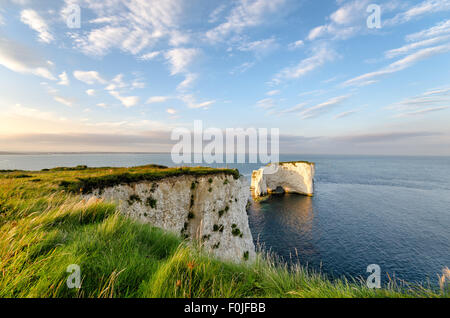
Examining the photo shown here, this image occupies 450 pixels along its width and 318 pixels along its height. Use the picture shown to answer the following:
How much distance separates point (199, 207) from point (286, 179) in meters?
69.2

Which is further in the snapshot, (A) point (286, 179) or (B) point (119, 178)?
(A) point (286, 179)

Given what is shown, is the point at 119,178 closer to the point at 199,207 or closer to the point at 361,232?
the point at 199,207

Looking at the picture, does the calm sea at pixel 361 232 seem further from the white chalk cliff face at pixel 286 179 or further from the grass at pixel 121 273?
the grass at pixel 121 273

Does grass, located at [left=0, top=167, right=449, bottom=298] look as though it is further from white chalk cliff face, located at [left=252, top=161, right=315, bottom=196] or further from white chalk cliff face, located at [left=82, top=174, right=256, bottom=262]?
white chalk cliff face, located at [left=252, top=161, right=315, bottom=196]

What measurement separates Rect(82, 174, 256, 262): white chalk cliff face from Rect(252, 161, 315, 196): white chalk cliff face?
170 ft

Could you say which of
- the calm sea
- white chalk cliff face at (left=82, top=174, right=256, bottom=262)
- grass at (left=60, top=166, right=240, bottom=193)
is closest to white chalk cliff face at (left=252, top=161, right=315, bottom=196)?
the calm sea

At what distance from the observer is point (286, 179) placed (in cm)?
8025

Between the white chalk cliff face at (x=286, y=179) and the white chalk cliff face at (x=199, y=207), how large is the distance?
170 feet

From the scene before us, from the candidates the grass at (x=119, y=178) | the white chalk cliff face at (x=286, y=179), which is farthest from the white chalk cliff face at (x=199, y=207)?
the white chalk cliff face at (x=286, y=179)

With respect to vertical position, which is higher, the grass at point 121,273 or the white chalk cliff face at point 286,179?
the grass at point 121,273

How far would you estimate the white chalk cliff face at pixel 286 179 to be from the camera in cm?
7244
